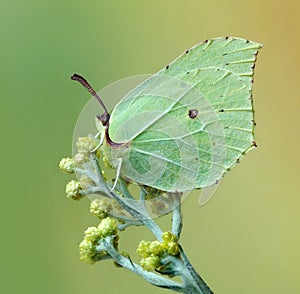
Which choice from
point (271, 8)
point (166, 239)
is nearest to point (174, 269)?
point (166, 239)

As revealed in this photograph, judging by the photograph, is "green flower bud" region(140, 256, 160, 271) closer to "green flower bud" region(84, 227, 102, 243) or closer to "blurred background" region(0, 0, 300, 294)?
"green flower bud" region(84, 227, 102, 243)

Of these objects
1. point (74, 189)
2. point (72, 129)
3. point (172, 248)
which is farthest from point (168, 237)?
point (72, 129)

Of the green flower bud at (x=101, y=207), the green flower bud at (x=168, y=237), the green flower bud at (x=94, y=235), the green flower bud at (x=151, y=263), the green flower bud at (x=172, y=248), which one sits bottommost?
the green flower bud at (x=151, y=263)

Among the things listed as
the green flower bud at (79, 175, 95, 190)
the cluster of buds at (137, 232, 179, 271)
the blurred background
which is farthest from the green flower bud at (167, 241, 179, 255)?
the blurred background

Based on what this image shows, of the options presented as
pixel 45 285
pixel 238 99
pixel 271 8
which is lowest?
pixel 45 285

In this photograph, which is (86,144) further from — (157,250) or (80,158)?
(157,250)

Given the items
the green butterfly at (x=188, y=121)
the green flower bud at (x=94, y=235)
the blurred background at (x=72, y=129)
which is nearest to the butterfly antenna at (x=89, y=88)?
the green butterfly at (x=188, y=121)

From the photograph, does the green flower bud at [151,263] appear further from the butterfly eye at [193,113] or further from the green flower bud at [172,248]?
the butterfly eye at [193,113]

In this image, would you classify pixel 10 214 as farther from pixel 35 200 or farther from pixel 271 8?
pixel 271 8
